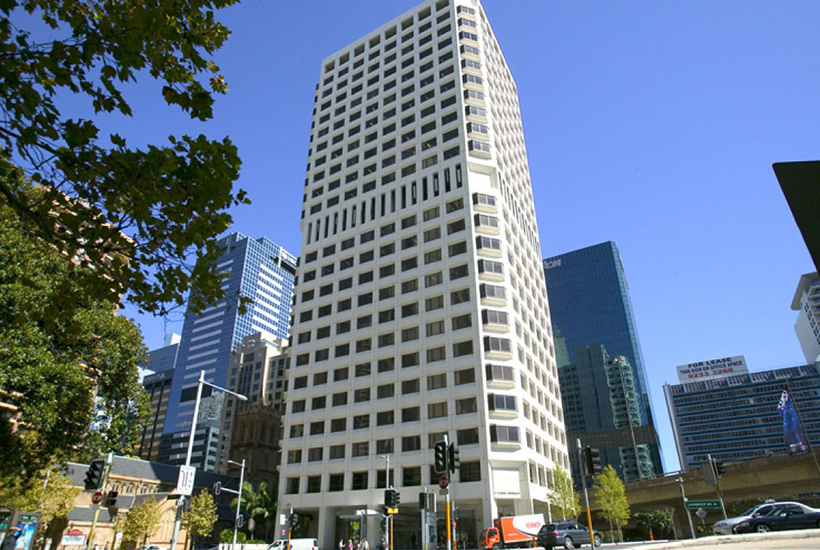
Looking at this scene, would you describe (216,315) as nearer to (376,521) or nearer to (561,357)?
(561,357)

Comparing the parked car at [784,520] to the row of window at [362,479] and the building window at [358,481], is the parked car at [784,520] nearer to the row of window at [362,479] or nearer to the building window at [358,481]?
the row of window at [362,479]

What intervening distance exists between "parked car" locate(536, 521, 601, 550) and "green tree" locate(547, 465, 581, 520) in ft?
57.3

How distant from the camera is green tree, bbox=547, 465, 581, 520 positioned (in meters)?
48.8

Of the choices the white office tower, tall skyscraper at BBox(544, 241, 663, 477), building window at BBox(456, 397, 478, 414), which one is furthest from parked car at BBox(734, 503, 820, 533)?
tall skyscraper at BBox(544, 241, 663, 477)

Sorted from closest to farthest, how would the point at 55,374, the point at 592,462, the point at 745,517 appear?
the point at 592,462, the point at 55,374, the point at 745,517

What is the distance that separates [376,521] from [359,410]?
35.7 ft

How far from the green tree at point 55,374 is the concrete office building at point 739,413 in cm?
16939

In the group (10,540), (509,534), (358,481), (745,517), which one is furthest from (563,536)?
(10,540)

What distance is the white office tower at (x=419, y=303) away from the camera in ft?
162

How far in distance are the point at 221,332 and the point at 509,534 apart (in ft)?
432

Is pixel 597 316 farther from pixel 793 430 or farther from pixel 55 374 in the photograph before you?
pixel 55 374

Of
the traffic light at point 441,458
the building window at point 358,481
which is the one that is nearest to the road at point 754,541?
the traffic light at point 441,458

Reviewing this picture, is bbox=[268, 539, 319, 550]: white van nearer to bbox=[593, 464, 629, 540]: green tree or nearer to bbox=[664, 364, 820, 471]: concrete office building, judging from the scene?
bbox=[593, 464, 629, 540]: green tree

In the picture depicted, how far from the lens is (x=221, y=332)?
154 m
